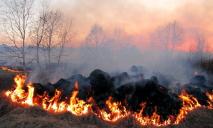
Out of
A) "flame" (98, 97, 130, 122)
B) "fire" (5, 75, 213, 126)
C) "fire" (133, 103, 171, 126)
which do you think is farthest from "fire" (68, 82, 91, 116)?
"fire" (133, 103, 171, 126)

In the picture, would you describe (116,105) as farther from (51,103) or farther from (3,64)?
(3,64)

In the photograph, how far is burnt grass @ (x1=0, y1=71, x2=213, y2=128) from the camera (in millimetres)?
11375

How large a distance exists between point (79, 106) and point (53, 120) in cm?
183

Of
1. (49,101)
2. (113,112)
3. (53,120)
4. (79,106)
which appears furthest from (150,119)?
(49,101)

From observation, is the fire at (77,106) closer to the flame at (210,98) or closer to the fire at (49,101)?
the fire at (49,101)

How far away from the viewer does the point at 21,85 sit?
48.8ft

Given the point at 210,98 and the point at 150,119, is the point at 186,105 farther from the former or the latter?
the point at 150,119

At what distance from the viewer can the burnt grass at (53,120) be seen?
11375 mm

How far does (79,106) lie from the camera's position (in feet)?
43.9

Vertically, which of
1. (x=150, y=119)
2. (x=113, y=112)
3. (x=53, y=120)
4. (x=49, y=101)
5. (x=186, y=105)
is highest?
(x=49, y=101)

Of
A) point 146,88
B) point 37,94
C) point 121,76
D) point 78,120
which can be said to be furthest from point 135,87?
point 37,94

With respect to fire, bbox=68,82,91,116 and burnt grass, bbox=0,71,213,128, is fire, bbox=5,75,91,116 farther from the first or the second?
burnt grass, bbox=0,71,213,128

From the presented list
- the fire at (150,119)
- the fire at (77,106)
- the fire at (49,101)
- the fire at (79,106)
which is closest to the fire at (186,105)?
the fire at (79,106)

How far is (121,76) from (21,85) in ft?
17.2
